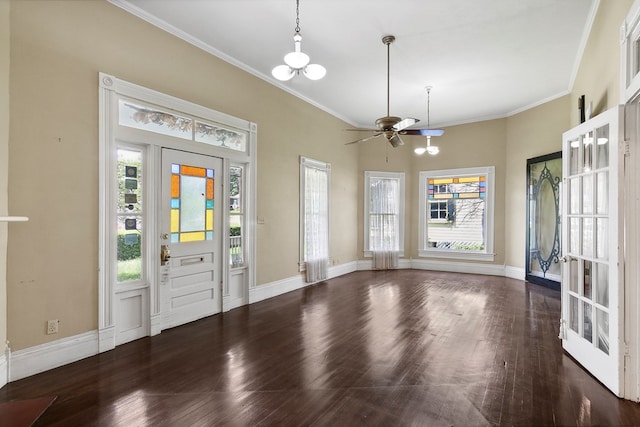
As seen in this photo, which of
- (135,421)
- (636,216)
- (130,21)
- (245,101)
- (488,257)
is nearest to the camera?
(135,421)

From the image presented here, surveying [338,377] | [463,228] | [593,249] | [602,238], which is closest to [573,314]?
[593,249]

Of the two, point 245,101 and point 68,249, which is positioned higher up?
point 245,101

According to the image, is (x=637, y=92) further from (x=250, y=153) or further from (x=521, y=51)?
(x=250, y=153)

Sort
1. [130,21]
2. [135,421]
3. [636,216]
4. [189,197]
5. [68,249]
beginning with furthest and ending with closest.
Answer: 1. [189,197]
2. [130,21]
3. [68,249]
4. [636,216]
5. [135,421]

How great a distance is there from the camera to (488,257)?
7.57 metres

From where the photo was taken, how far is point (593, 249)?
2.87 metres

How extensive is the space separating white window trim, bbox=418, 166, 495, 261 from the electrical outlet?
7.31 meters

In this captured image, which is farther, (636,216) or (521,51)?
(521,51)

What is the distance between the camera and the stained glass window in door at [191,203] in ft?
13.1

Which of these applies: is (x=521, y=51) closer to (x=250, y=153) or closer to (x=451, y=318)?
(x=451, y=318)

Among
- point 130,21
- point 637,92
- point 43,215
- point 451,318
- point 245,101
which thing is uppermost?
point 130,21

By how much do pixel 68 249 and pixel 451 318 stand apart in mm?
4465

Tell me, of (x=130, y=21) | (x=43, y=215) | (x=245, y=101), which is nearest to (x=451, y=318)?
(x=245, y=101)

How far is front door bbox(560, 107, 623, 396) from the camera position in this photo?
2.50m
